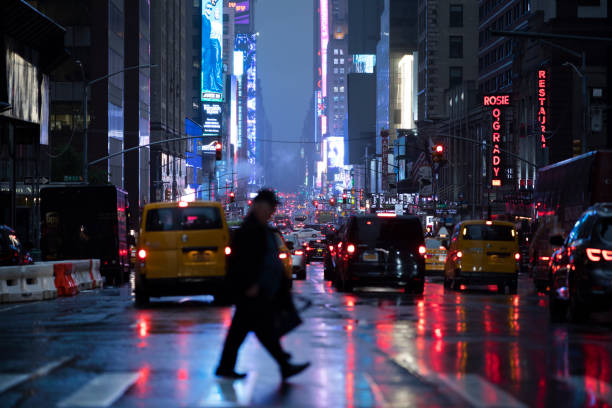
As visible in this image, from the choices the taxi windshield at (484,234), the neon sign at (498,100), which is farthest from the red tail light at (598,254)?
the neon sign at (498,100)

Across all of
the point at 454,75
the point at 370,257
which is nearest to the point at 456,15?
the point at 454,75

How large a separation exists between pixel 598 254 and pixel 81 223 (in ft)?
72.2

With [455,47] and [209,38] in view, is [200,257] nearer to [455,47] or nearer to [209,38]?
[455,47]

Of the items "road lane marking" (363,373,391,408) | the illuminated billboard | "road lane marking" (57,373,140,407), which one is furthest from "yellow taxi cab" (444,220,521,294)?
the illuminated billboard

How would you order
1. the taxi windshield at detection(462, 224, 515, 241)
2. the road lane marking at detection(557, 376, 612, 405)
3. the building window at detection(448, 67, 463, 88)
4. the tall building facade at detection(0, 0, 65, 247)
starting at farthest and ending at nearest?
the building window at detection(448, 67, 463, 88), the tall building facade at detection(0, 0, 65, 247), the taxi windshield at detection(462, 224, 515, 241), the road lane marking at detection(557, 376, 612, 405)

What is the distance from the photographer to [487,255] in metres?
32.1

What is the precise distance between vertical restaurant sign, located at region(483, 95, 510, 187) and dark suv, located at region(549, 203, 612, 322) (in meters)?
65.3

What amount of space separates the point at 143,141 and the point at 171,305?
322 ft

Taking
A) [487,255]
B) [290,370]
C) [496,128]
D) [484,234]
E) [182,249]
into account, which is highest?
[496,128]

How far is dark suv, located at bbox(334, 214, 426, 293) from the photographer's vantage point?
28.1 m

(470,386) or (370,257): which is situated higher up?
(370,257)

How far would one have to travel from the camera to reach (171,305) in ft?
77.4

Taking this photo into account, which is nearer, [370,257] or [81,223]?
[370,257]

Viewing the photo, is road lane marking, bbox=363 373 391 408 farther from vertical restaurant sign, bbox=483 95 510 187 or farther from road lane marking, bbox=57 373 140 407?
vertical restaurant sign, bbox=483 95 510 187
